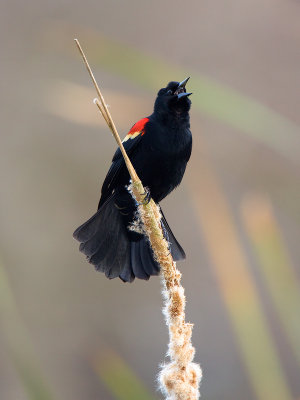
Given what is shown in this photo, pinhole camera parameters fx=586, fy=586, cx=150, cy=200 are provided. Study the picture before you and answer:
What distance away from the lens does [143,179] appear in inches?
87.0

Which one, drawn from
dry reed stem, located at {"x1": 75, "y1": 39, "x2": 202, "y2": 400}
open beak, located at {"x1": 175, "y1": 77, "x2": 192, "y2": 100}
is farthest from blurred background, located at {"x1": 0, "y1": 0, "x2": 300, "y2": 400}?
dry reed stem, located at {"x1": 75, "y1": 39, "x2": 202, "y2": 400}

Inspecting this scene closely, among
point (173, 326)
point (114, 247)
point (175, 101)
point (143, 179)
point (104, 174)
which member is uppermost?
point (104, 174)

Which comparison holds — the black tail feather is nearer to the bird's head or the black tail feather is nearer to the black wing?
the black wing

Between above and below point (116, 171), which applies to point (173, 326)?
below

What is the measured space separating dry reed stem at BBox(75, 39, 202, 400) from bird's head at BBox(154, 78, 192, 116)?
0.87m

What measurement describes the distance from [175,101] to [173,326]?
4.04 feet

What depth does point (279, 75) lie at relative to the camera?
3.80 metres

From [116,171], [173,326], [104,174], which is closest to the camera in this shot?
[173,326]

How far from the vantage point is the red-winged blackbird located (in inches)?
85.1

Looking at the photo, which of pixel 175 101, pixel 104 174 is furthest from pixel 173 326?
pixel 104 174

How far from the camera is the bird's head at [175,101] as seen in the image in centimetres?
222

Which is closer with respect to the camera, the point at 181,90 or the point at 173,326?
the point at 173,326

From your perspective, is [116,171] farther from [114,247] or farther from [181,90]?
[181,90]

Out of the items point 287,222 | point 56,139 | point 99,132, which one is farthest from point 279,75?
point 56,139
